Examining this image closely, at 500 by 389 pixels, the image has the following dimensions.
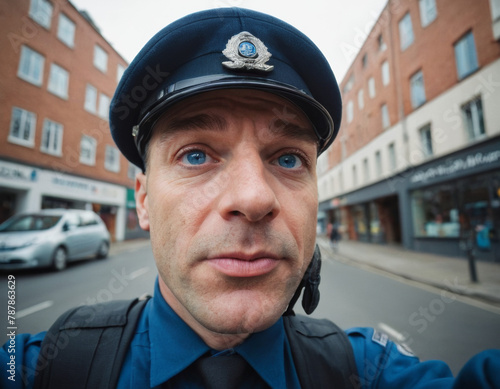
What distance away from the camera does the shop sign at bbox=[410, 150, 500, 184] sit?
8451mm

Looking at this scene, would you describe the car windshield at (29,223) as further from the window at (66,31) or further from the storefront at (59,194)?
the window at (66,31)

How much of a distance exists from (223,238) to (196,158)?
1.19 feet

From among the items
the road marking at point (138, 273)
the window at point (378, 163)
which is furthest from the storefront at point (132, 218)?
the window at point (378, 163)

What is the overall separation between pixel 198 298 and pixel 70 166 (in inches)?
273

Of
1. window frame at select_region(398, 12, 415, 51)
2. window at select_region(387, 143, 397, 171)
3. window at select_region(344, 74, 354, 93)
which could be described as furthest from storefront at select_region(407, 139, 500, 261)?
window at select_region(344, 74, 354, 93)

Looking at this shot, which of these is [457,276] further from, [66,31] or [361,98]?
[66,31]

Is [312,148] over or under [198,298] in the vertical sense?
over

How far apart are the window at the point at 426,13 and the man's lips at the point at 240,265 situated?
972 centimetres

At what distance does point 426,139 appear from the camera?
11.5 meters

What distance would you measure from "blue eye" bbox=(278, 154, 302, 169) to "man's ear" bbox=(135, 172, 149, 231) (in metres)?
0.65

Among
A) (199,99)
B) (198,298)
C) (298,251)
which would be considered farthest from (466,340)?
(199,99)

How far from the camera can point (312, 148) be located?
1062 millimetres

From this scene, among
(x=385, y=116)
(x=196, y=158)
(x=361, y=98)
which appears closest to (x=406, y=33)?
(x=385, y=116)

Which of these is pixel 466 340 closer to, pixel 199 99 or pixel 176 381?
pixel 176 381
